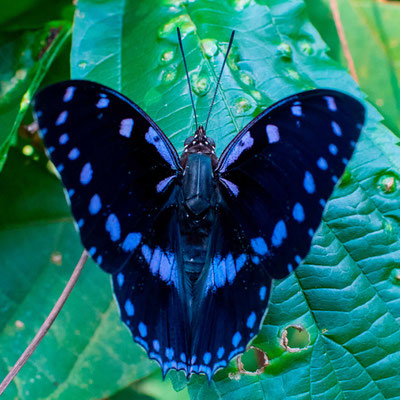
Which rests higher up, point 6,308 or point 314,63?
point 314,63

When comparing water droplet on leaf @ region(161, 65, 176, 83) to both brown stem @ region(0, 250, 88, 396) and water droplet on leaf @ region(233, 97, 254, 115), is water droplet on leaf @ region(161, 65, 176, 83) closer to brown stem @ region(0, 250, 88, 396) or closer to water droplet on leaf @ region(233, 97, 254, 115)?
water droplet on leaf @ region(233, 97, 254, 115)

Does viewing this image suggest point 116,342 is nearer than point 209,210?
No

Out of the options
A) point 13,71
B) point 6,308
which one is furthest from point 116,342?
point 13,71

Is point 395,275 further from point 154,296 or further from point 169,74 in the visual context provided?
point 169,74

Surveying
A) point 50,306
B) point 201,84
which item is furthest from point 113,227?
point 50,306

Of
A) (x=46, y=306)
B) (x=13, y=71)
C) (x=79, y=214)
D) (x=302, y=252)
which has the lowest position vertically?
(x=46, y=306)

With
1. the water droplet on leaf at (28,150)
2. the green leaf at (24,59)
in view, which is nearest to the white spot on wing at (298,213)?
the green leaf at (24,59)

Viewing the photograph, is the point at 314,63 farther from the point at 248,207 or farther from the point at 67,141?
the point at 67,141
